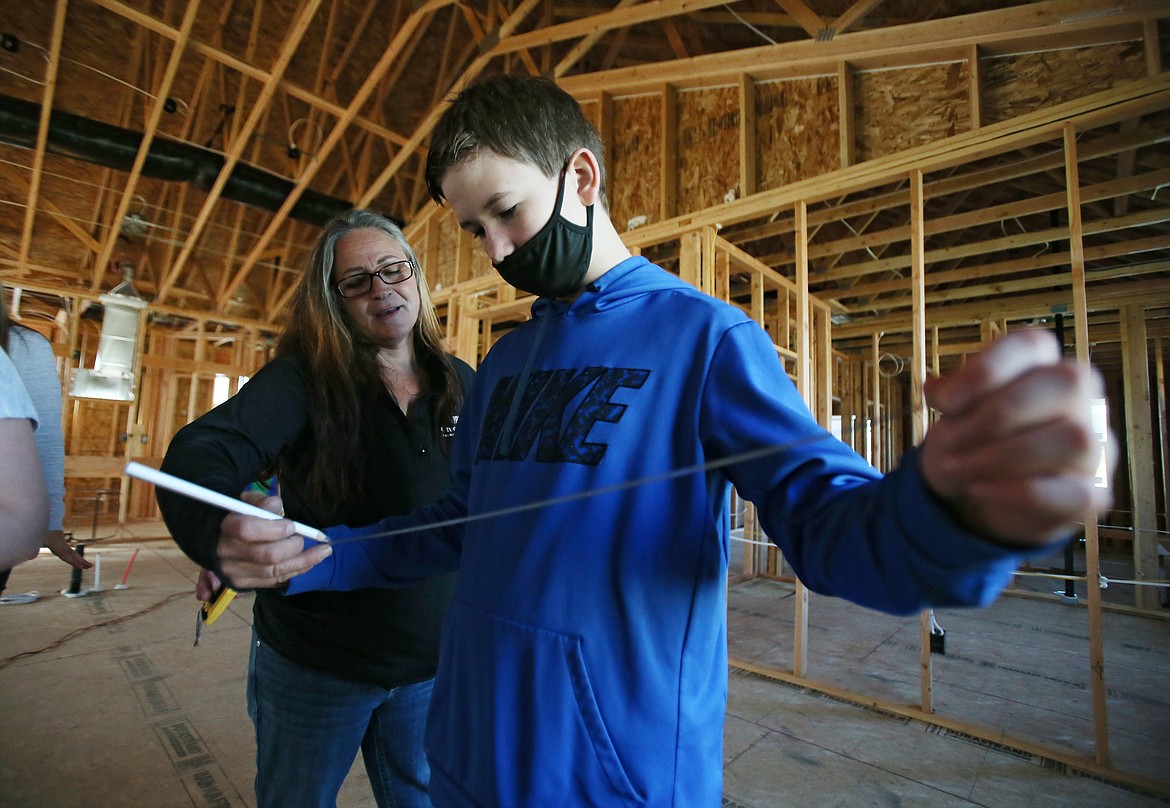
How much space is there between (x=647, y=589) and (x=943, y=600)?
12.7 inches

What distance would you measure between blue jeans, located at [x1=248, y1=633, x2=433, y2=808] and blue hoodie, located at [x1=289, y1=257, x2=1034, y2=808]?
1.47 feet

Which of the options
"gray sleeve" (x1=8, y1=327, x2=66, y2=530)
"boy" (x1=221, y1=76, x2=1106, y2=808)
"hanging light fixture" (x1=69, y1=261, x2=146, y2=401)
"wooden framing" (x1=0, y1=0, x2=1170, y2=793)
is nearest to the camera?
"boy" (x1=221, y1=76, x2=1106, y2=808)

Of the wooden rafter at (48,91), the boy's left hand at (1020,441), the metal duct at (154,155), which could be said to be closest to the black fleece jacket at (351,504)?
the boy's left hand at (1020,441)

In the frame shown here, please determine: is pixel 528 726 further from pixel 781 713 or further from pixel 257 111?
pixel 257 111

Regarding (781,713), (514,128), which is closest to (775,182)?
(781,713)

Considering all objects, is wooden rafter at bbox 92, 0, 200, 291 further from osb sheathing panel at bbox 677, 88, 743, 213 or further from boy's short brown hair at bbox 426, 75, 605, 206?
boy's short brown hair at bbox 426, 75, 605, 206

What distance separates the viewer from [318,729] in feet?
3.71

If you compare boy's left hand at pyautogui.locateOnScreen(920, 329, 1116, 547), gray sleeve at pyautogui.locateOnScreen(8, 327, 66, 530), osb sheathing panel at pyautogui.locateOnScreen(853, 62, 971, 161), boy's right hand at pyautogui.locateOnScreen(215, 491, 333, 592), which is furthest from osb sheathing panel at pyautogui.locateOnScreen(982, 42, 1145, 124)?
gray sleeve at pyautogui.locateOnScreen(8, 327, 66, 530)

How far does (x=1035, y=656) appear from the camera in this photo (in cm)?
379

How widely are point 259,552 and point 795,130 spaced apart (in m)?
3.99

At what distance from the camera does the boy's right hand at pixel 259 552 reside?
0.74 metres

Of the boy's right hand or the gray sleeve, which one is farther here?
the gray sleeve

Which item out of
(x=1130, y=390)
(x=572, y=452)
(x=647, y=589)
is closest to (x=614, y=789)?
(x=647, y=589)

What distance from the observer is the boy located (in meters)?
0.45
